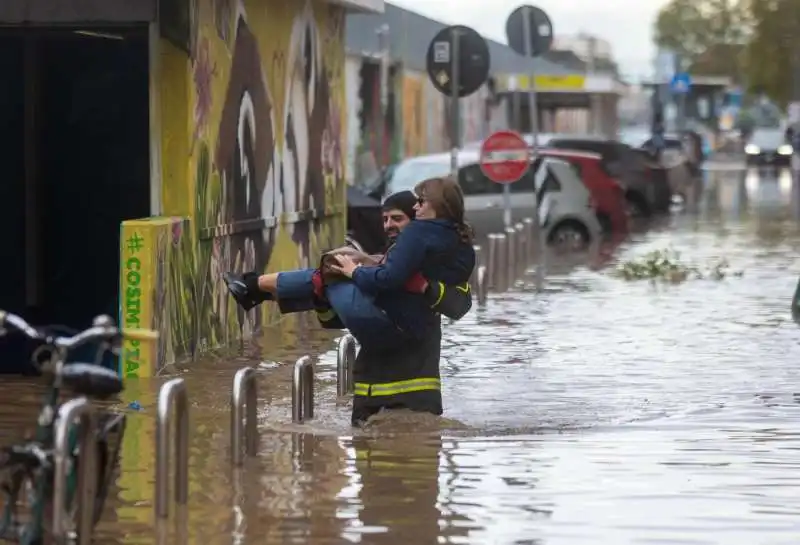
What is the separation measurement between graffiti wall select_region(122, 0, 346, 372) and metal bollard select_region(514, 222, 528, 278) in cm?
427

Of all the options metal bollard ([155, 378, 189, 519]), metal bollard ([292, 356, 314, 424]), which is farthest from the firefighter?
metal bollard ([155, 378, 189, 519])

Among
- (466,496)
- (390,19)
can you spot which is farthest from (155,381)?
(390,19)

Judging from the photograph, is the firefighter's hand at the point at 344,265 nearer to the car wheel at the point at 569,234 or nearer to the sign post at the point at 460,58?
the sign post at the point at 460,58

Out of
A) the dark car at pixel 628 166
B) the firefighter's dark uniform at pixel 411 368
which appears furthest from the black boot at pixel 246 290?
the dark car at pixel 628 166

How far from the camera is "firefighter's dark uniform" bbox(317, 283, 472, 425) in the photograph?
40.1ft

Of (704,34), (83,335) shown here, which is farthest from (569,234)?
(704,34)

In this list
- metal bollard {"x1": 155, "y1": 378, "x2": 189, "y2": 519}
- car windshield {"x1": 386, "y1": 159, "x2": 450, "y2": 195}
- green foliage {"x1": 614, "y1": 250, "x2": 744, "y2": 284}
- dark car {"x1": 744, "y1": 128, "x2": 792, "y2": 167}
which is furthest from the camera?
dark car {"x1": 744, "y1": 128, "x2": 792, "y2": 167}

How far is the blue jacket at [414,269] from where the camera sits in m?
A: 12.0

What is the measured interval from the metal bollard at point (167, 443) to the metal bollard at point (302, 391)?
267 centimetres

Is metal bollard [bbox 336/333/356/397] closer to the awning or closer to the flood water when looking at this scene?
the flood water

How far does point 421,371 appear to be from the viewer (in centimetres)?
1233

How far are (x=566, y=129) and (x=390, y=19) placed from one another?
45754mm

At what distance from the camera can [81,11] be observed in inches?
612

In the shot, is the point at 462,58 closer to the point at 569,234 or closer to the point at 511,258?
the point at 511,258
